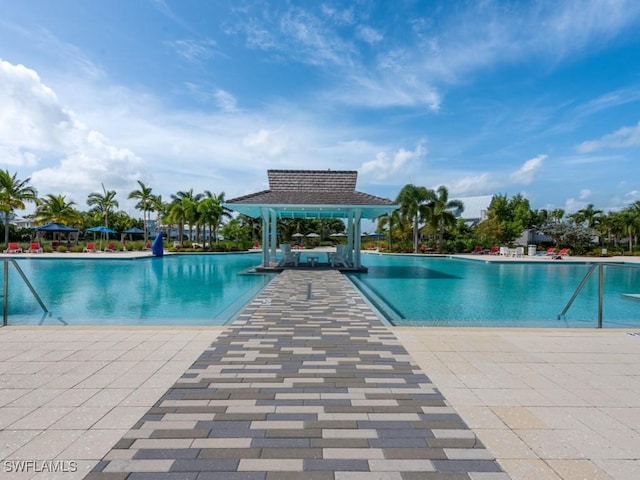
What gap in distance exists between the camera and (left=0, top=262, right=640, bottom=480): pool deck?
7.66ft

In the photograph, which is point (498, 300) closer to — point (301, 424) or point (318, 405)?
point (318, 405)

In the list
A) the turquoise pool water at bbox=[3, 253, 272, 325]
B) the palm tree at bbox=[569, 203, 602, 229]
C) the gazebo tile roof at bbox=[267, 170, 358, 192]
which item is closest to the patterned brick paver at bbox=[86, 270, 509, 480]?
the turquoise pool water at bbox=[3, 253, 272, 325]

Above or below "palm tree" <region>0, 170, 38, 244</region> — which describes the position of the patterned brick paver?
below

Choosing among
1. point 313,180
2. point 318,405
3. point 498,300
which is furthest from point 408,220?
point 318,405

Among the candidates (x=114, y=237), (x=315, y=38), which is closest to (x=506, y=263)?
(x=315, y=38)

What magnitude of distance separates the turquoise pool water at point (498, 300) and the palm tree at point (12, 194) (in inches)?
1183

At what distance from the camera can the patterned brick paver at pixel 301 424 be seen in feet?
7.44

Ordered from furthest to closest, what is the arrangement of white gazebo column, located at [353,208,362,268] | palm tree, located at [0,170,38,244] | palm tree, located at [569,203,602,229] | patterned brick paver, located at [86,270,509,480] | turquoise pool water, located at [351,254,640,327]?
palm tree, located at [569,203,602,229]
palm tree, located at [0,170,38,244]
white gazebo column, located at [353,208,362,268]
turquoise pool water, located at [351,254,640,327]
patterned brick paver, located at [86,270,509,480]

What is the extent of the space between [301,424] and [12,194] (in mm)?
A: 37198

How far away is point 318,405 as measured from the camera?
311 centimetres

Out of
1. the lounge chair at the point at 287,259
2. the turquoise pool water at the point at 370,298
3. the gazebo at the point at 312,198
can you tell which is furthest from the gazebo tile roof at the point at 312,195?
the turquoise pool water at the point at 370,298

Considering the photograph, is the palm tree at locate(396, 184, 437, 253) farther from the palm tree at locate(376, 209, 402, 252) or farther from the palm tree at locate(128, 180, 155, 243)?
the palm tree at locate(128, 180, 155, 243)

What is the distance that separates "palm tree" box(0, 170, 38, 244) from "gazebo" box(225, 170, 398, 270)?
2404 cm

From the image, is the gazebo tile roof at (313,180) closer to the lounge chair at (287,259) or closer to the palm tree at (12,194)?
the lounge chair at (287,259)
